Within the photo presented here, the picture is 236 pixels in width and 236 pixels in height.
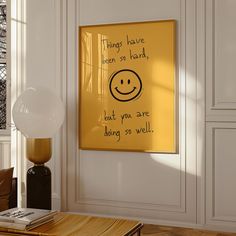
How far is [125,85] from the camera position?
177 inches

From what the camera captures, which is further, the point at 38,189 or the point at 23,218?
the point at 38,189

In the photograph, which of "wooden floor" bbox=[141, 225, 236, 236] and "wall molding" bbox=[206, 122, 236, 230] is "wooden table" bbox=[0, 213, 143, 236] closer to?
"wooden floor" bbox=[141, 225, 236, 236]

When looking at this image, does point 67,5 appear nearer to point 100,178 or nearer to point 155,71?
point 155,71

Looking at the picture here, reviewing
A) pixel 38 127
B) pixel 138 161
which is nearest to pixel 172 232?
pixel 138 161

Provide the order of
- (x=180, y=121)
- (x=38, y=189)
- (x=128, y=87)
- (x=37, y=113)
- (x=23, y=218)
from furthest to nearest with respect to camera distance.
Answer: (x=128, y=87), (x=180, y=121), (x=38, y=189), (x=37, y=113), (x=23, y=218)

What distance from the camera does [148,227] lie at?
4.36 m

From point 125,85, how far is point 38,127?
950 mm

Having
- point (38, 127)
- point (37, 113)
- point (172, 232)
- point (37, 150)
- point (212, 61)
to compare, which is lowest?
point (172, 232)

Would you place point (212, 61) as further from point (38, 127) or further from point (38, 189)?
point (38, 189)

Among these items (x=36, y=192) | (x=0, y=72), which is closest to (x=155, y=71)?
(x=36, y=192)

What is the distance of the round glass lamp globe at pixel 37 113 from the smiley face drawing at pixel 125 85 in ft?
2.14

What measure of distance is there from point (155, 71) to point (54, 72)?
39.6 inches

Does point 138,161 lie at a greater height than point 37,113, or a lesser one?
lesser

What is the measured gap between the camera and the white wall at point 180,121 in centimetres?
417
